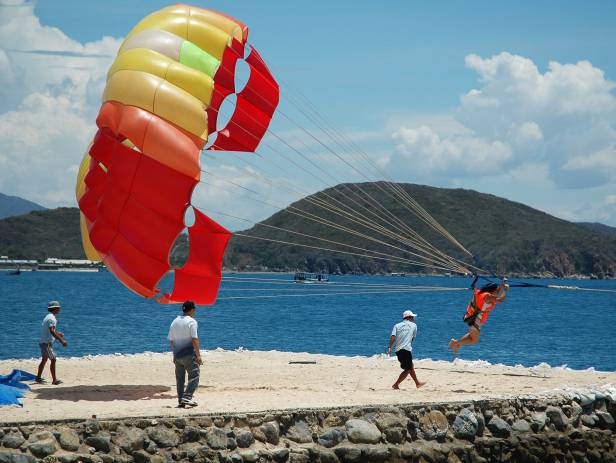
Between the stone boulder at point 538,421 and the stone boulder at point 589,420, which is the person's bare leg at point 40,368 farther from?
the stone boulder at point 589,420

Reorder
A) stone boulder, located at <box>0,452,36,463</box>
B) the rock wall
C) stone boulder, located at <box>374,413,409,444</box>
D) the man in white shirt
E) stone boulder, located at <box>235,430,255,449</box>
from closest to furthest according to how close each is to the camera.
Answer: stone boulder, located at <box>0,452,36,463</box>, the rock wall, stone boulder, located at <box>235,430,255,449</box>, stone boulder, located at <box>374,413,409,444</box>, the man in white shirt

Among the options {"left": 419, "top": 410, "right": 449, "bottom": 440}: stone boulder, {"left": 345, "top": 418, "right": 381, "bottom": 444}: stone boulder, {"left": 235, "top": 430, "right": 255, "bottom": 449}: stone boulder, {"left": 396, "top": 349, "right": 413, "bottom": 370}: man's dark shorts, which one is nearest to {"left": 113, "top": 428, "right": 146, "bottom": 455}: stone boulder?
{"left": 235, "top": 430, "right": 255, "bottom": 449}: stone boulder

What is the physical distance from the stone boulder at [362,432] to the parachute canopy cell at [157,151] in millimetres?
3418

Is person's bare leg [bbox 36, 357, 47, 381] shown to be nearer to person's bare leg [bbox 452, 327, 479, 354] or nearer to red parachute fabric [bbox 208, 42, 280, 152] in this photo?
red parachute fabric [bbox 208, 42, 280, 152]

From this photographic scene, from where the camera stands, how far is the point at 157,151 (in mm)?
14305

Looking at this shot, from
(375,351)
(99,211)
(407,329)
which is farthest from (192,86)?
(375,351)

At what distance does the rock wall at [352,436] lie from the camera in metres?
11.6

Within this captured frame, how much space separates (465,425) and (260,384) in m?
4.18

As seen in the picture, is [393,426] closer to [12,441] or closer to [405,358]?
[405,358]

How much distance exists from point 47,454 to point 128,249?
419 cm

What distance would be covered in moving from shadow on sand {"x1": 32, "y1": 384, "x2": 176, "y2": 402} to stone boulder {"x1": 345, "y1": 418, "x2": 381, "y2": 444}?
124 inches

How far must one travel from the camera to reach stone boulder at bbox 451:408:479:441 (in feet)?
44.6

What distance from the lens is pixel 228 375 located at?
18.0 metres

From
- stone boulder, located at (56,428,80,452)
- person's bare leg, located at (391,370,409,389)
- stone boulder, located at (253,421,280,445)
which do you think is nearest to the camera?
stone boulder, located at (56,428,80,452)
